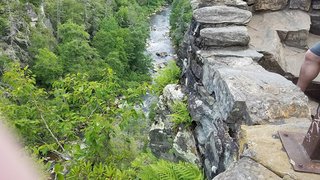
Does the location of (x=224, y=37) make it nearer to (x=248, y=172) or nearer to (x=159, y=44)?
(x=248, y=172)

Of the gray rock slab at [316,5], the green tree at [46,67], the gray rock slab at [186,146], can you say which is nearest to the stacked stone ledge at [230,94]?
the gray rock slab at [186,146]

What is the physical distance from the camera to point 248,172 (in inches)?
92.2

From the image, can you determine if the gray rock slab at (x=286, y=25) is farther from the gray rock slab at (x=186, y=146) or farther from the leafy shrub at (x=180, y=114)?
the gray rock slab at (x=186, y=146)

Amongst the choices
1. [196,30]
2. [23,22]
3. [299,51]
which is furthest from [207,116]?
[23,22]

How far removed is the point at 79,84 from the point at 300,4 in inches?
152

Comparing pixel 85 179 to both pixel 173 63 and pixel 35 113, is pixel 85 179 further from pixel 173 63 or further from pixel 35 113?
pixel 173 63

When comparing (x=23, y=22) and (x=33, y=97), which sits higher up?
(x=33, y=97)

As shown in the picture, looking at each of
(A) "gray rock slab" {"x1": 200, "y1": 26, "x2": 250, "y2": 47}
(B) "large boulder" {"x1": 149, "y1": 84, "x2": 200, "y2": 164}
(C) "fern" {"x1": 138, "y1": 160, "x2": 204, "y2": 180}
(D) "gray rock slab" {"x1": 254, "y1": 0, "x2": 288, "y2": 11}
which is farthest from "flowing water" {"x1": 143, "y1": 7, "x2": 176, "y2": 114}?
(C) "fern" {"x1": 138, "y1": 160, "x2": 204, "y2": 180}

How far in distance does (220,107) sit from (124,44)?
30.9m

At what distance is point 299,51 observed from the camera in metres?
5.34

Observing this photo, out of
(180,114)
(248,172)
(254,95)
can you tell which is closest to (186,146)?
(180,114)

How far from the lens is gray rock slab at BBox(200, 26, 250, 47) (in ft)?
14.8

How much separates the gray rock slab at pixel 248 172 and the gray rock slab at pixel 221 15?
273 cm

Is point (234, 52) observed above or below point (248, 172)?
below
